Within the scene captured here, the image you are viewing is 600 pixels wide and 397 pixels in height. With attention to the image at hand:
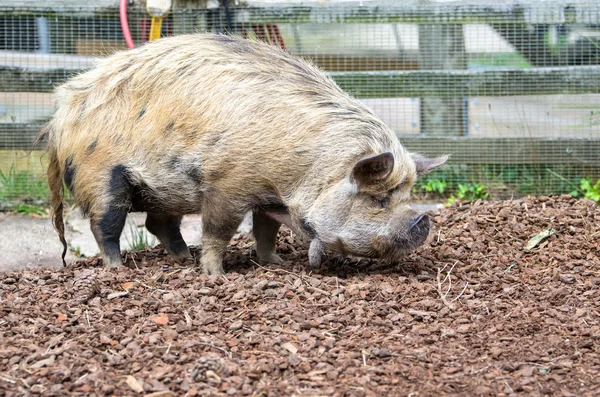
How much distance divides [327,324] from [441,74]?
4.36 meters

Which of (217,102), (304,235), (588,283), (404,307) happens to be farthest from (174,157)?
(588,283)

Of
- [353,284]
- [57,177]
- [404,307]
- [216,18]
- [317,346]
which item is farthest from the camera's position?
[216,18]

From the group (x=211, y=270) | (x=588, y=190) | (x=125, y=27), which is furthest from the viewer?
(x=588, y=190)

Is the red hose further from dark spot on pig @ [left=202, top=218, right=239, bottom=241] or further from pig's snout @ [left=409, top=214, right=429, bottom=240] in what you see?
pig's snout @ [left=409, top=214, right=429, bottom=240]

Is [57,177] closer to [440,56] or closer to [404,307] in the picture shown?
[404,307]

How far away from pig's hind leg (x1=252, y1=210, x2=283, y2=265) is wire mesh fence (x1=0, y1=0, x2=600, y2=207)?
2656 millimetres

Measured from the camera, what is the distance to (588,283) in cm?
489

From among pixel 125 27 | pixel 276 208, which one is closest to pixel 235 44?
pixel 276 208

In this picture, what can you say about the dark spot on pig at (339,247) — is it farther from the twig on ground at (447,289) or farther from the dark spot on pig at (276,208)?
the twig on ground at (447,289)

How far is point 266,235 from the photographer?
573 centimetres

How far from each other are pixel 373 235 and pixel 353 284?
370mm

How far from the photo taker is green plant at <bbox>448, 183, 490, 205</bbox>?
26.3 ft

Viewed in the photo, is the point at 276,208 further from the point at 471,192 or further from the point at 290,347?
the point at 471,192

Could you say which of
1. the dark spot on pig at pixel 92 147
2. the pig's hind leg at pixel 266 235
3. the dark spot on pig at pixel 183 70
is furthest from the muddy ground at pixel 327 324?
the dark spot on pig at pixel 183 70
